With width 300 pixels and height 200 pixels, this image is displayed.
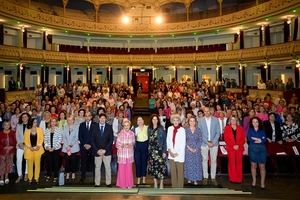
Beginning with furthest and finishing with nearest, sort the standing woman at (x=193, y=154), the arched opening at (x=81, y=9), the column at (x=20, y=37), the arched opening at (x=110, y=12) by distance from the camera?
the arched opening at (x=110, y=12), the arched opening at (x=81, y=9), the column at (x=20, y=37), the standing woman at (x=193, y=154)

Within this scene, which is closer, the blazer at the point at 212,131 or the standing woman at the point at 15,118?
the blazer at the point at 212,131

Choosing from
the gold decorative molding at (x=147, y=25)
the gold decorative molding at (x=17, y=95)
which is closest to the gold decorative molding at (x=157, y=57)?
the gold decorative molding at (x=147, y=25)

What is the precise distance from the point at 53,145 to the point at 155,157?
3.00 m

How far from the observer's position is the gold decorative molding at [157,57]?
24.0 m

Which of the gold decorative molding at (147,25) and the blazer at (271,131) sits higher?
the gold decorative molding at (147,25)

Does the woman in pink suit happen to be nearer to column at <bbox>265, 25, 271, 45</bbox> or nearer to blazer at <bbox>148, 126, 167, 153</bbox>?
blazer at <bbox>148, 126, 167, 153</bbox>

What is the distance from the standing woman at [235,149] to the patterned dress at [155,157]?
1915 millimetres

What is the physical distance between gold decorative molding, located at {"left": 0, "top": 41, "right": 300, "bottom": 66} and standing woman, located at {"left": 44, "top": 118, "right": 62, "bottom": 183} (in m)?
19.1

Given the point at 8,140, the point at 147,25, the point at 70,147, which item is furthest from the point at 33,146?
the point at 147,25

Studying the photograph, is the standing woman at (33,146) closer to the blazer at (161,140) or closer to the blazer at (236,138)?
the blazer at (161,140)

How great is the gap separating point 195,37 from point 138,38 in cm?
771

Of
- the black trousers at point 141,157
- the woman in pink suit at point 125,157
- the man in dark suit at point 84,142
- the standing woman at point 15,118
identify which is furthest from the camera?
the standing woman at point 15,118

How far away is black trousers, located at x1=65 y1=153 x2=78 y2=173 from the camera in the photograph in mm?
7918

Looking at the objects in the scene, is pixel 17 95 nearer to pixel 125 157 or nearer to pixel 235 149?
pixel 125 157
